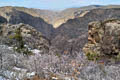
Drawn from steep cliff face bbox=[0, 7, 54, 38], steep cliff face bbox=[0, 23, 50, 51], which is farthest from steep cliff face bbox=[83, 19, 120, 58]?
steep cliff face bbox=[0, 7, 54, 38]

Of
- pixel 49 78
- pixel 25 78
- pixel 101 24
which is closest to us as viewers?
pixel 25 78

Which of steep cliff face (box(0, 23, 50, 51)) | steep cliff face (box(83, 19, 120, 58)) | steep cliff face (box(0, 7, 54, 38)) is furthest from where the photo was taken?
steep cliff face (box(0, 7, 54, 38))

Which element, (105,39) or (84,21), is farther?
(84,21)

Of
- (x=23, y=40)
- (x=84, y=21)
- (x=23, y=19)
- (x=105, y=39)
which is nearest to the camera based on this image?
(x=23, y=40)

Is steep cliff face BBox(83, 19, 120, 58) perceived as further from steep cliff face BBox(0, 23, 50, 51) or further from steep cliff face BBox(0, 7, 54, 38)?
steep cliff face BBox(0, 7, 54, 38)

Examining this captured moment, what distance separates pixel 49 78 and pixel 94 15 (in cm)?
11072

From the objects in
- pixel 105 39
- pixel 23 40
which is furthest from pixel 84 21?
pixel 23 40

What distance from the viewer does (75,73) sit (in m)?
3.86

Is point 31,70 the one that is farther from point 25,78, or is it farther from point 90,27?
point 90,27

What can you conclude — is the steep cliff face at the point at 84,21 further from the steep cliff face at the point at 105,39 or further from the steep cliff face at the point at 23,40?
the steep cliff face at the point at 23,40

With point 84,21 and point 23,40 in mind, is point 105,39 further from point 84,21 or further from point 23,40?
point 84,21

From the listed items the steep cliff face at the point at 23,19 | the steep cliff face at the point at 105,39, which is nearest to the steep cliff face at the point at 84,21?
the steep cliff face at the point at 23,19

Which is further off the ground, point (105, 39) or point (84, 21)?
point (105, 39)

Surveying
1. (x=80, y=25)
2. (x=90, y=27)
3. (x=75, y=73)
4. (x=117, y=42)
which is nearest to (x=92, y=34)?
(x=90, y=27)
